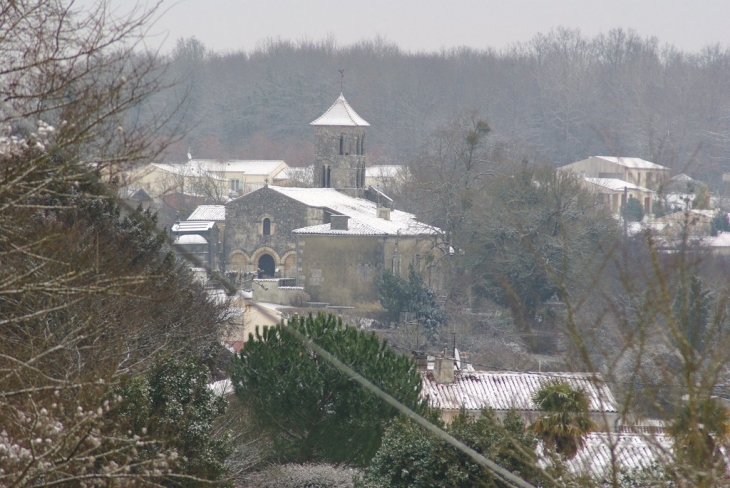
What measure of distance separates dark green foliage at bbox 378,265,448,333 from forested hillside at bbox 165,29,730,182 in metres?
42.1

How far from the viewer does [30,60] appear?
7082mm

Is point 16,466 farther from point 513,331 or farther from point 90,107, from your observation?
point 513,331

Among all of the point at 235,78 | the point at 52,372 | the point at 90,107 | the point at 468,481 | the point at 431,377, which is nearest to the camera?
the point at 90,107

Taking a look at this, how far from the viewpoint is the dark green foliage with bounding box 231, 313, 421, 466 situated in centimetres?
1470

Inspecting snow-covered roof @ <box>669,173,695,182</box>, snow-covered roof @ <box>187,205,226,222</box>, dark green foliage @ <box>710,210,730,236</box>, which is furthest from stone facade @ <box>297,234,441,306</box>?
snow-covered roof @ <box>669,173,695,182</box>

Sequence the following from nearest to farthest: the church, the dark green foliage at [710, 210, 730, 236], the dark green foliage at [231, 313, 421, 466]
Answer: the dark green foliage at [231, 313, 421, 466]
the church
the dark green foliage at [710, 210, 730, 236]

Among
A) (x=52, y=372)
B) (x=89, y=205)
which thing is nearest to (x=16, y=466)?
(x=52, y=372)

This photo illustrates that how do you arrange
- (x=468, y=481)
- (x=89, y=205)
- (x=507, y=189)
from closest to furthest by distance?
1. (x=468, y=481)
2. (x=89, y=205)
3. (x=507, y=189)

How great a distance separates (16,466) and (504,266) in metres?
29.9

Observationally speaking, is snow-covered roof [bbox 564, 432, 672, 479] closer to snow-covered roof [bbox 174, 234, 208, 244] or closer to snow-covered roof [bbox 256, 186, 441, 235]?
snow-covered roof [bbox 256, 186, 441, 235]

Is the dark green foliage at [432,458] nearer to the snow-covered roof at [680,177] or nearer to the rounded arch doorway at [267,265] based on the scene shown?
the snow-covered roof at [680,177]

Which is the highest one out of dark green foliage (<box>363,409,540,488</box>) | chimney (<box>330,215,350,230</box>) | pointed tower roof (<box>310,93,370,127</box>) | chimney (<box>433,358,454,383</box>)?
pointed tower roof (<box>310,93,370,127</box>)

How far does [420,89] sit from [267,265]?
57915mm

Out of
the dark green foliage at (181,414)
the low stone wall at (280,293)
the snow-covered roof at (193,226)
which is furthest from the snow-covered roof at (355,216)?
the dark green foliage at (181,414)
